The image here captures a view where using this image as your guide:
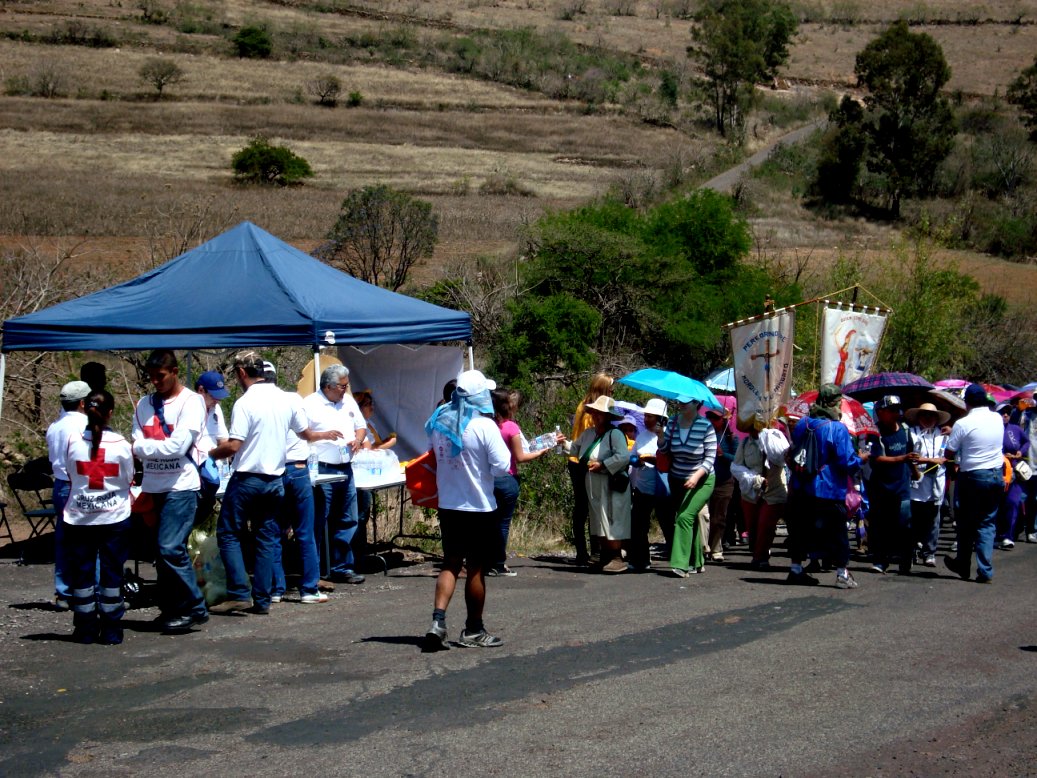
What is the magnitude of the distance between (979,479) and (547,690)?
6034 millimetres

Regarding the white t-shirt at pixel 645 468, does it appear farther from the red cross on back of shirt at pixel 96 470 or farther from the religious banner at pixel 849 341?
the red cross on back of shirt at pixel 96 470

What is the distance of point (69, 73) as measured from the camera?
228 feet

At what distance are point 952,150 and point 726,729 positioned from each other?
63873mm

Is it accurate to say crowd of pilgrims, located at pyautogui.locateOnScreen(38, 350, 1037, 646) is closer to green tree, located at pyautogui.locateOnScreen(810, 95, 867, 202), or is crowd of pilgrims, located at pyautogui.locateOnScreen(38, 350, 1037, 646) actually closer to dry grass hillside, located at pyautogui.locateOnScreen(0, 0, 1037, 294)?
dry grass hillside, located at pyautogui.locateOnScreen(0, 0, 1037, 294)

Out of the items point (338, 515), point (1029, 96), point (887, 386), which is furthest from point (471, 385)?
point (1029, 96)

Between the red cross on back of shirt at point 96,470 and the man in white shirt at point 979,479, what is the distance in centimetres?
778

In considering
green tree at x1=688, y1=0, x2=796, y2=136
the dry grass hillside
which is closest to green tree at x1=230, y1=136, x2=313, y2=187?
the dry grass hillside

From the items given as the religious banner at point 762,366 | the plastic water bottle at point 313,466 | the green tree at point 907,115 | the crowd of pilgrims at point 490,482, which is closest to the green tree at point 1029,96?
the green tree at point 907,115

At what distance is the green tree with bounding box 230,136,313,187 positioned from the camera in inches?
2056

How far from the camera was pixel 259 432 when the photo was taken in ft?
29.5

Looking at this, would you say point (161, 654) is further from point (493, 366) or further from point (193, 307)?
point (493, 366)

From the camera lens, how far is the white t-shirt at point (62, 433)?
8258 mm

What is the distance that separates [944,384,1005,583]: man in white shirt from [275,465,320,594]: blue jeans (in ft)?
20.2

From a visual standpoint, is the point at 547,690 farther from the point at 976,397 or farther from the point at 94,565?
the point at 976,397
